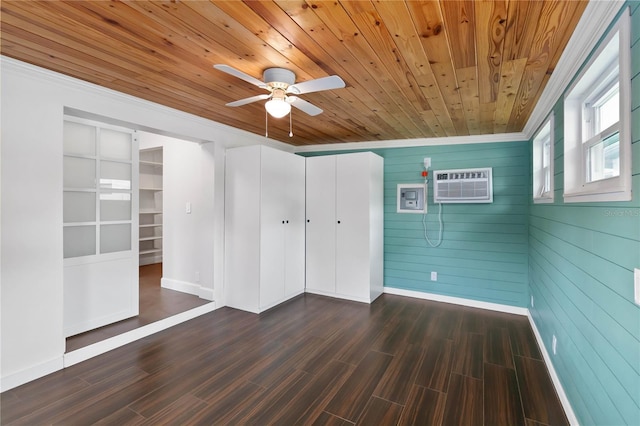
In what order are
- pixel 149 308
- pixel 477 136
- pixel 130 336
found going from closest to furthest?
pixel 130 336, pixel 149 308, pixel 477 136

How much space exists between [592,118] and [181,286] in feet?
15.1

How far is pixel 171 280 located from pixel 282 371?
268cm

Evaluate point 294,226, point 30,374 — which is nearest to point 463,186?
point 294,226

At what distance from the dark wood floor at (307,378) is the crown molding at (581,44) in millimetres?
2161

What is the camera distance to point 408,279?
168 inches

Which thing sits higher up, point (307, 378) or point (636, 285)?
point (636, 285)

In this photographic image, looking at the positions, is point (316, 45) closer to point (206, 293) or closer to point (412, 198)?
point (412, 198)

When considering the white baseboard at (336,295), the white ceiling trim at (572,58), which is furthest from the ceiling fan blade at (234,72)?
the white baseboard at (336,295)

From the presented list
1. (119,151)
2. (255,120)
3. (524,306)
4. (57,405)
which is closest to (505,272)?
(524,306)

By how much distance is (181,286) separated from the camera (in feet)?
13.6

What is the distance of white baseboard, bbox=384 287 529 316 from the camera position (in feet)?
12.0

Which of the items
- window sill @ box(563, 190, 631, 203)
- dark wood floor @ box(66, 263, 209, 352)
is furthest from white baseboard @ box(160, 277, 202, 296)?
window sill @ box(563, 190, 631, 203)

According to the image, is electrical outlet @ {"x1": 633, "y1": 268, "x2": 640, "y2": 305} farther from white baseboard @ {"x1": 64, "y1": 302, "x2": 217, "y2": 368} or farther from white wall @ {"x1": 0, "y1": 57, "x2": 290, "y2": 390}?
white baseboard @ {"x1": 64, "y1": 302, "x2": 217, "y2": 368}

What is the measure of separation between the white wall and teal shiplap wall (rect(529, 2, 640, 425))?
3389 mm
